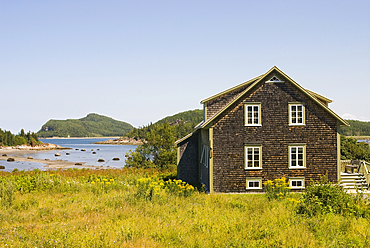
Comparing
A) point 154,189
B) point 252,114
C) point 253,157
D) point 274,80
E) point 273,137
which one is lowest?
point 154,189

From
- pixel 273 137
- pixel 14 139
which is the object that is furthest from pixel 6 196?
pixel 14 139

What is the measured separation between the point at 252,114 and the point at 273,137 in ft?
6.62

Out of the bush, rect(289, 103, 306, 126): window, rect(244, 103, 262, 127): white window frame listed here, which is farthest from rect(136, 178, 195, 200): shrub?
rect(289, 103, 306, 126): window

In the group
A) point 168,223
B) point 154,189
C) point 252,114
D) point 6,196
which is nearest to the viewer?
point 168,223

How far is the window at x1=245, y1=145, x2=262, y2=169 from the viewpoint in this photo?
19.8 m

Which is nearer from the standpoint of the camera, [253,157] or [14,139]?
[253,157]

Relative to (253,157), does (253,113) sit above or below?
above

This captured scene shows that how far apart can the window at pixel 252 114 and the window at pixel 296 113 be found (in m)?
2.09

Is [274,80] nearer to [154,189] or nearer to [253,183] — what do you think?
[253,183]

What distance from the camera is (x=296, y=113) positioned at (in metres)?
20.1

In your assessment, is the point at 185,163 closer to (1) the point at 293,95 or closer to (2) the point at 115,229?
(1) the point at 293,95

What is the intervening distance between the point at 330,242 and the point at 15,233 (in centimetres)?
915

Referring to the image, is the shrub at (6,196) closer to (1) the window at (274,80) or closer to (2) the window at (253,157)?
(2) the window at (253,157)

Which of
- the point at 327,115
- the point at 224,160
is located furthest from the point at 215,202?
the point at 327,115
